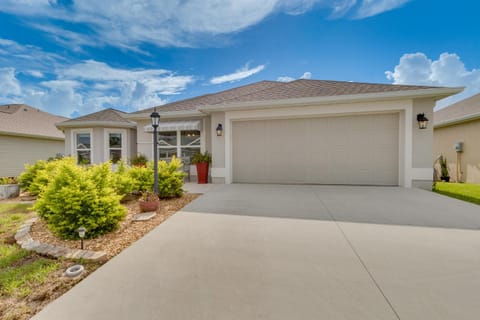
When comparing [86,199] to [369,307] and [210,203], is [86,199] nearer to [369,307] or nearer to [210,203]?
[210,203]

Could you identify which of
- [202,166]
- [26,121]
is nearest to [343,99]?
[202,166]

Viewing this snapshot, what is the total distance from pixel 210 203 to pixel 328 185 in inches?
199

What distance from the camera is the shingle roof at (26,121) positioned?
12.3m

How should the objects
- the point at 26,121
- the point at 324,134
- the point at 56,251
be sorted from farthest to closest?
the point at 26,121
the point at 324,134
the point at 56,251

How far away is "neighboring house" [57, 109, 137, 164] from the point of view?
11.3m

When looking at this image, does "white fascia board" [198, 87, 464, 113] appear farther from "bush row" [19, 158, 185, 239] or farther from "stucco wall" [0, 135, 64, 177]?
"stucco wall" [0, 135, 64, 177]

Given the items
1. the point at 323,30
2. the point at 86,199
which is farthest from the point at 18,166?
the point at 323,30

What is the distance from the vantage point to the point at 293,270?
2.37m

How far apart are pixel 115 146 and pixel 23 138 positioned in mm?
7006

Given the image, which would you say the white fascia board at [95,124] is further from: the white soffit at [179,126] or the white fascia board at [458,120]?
the white fascia board at [458,120]

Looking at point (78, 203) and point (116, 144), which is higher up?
point (116, 144)

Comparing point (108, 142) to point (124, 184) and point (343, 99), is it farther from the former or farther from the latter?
point (343, 99)

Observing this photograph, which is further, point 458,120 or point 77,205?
point 458,120

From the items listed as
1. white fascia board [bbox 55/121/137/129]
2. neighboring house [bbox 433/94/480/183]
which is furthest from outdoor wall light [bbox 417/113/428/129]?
white fascia board [bbox 55/121/137/129]
